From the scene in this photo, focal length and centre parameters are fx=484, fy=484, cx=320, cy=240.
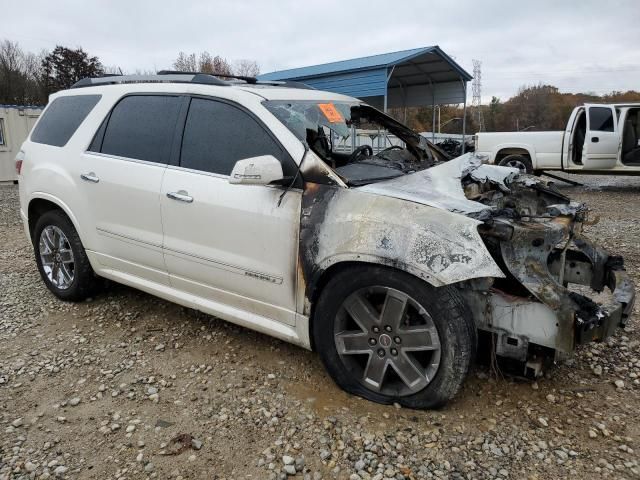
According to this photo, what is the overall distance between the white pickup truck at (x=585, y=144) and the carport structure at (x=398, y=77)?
74.1 inches

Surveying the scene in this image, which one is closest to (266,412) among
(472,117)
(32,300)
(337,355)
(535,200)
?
(337,355)

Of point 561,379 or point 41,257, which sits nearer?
point 561,379

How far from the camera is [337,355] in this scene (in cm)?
276

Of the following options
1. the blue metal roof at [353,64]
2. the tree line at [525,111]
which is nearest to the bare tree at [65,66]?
the blue metal roof at [353,64]

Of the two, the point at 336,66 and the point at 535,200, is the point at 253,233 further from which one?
the point at 336,66

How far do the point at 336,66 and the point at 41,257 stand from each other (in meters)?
11.7

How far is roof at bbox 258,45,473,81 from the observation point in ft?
39.2

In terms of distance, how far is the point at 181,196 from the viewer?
312cm

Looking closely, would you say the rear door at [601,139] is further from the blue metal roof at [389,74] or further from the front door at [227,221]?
the front door at [227,221]

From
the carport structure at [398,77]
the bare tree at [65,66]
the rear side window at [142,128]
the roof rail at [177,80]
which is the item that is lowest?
the rear side window at [142,128]

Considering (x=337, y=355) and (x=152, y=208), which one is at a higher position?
(x=152, y=208)

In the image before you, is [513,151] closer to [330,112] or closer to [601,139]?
[601,139]

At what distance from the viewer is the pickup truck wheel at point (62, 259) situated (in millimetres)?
4020

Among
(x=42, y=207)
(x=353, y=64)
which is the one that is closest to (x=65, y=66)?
(x=353, y=64)
